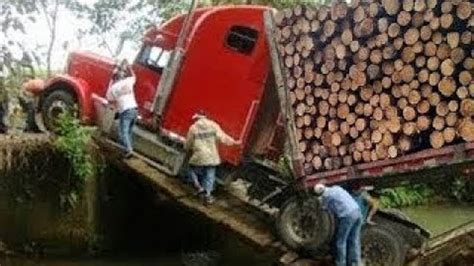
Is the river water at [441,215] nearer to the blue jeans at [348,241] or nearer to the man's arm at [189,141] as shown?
the man's arm at [189,141]

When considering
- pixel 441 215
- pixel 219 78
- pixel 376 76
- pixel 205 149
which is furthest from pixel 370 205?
pixel 441 215

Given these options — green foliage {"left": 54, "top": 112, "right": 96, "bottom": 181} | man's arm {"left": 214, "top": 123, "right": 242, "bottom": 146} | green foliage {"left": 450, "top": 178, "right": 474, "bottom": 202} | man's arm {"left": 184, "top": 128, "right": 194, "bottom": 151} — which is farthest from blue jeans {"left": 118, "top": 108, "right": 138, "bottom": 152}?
green foliage {"left": 450, "top": 178, "right": 474, "bottom": 202}

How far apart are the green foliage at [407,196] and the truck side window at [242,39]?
11.2m

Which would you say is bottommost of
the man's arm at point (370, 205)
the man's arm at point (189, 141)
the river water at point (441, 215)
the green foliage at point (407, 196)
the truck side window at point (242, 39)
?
the river water at point (441, 215)

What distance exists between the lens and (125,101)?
46.1 feet

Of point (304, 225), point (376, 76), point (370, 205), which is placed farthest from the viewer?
point (304, 225)

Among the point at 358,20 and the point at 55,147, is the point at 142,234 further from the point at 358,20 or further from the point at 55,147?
the point at 358,20

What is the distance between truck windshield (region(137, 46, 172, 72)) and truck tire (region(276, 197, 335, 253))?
146 inches

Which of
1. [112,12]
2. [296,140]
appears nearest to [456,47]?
[296,140]

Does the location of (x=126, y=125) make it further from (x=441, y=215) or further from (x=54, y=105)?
(x=441, y=215)

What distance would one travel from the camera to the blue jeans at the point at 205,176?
13344 mm

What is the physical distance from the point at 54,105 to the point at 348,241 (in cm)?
666

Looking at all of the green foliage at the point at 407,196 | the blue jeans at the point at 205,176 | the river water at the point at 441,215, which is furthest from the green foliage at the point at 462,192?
the blue jeans at the point at 205,176

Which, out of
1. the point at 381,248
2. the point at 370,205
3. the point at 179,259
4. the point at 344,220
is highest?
the point at 370,205
